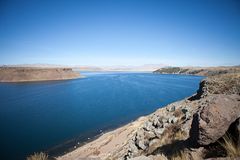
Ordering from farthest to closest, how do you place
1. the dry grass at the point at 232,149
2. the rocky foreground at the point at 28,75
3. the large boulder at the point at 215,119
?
1. the rocky foreground at the point at 28,75
2. the large boulder at the point at 215,119
3. the dry grass at the point at 232,149

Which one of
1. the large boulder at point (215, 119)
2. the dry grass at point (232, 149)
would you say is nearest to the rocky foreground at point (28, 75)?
the large boulder at point (215, 119)

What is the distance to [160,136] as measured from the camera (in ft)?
33.4

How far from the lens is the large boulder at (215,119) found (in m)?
5.04

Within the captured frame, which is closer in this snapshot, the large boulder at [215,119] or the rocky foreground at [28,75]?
the large boulder at [215,119]

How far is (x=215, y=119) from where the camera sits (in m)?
5.05

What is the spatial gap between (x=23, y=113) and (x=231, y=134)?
3687 centimetres

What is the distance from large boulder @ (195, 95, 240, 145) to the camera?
5039 mm

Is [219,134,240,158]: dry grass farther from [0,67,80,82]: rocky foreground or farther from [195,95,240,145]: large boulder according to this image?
[0,67,80,82]: rocky foreground

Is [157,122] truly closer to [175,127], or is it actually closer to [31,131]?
[175,127]

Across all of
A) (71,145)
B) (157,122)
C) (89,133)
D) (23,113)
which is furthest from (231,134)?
(23,113)

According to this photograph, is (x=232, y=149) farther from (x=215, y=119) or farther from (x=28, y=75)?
(x=28, y=75)

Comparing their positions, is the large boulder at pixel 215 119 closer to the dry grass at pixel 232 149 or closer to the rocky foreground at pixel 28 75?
the dry grass at pixel 232 149

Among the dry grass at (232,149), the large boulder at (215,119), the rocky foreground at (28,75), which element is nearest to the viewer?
the dry grass at (232,149)

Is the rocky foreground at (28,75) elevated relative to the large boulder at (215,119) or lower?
lower
